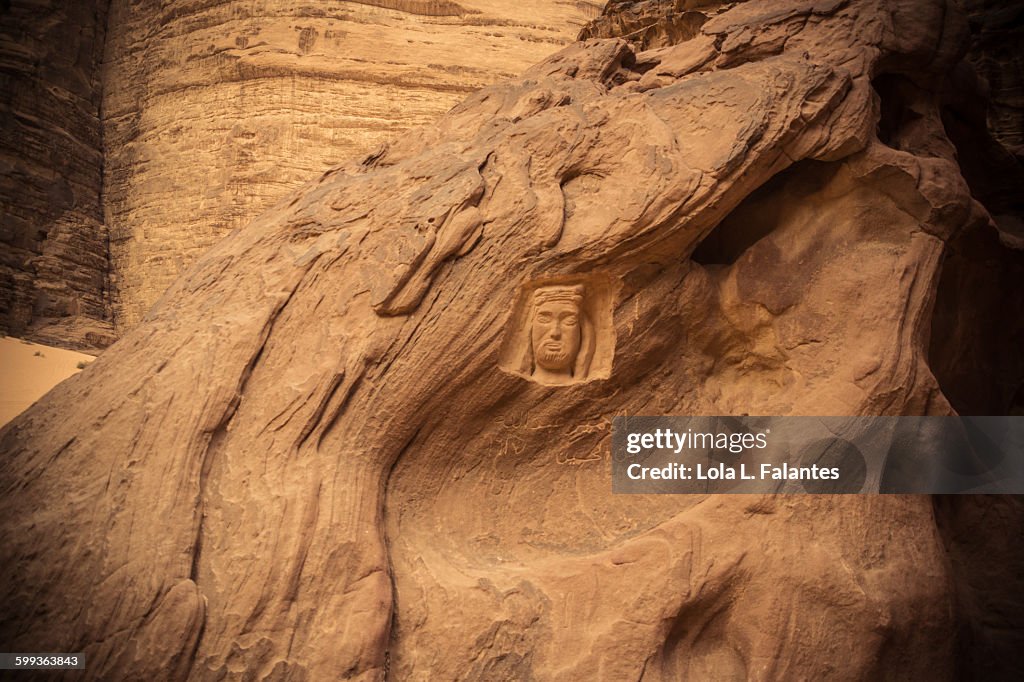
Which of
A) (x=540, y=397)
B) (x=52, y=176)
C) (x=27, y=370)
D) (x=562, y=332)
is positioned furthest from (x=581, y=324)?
(x=52, y=176)

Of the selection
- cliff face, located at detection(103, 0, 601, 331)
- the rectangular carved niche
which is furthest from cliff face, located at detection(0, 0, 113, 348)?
the rectangular carved niche

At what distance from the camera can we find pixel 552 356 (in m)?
4.14

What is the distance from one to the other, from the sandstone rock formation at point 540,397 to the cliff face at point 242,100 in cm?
390

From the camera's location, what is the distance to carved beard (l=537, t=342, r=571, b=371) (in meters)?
4.13

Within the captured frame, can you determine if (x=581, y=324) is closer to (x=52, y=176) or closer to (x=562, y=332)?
(x=562, y=332)

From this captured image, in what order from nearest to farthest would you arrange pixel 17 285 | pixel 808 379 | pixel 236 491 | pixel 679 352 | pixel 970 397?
1. pixel 236 491
2. pixel 808 379
3. pixel 679 352
4. pixel 970 397
5. pixel 17 285

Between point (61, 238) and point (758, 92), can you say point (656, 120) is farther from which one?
point (61, 238)

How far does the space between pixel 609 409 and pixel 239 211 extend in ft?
17.5

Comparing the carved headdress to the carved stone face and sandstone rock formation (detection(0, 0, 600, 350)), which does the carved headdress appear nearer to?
the carved stone face

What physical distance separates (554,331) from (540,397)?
14.3 inches

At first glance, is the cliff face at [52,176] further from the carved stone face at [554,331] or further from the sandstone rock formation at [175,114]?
the carved stone face at [554,331]

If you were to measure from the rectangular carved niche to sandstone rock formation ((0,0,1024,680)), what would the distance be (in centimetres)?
2

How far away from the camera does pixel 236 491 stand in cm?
360

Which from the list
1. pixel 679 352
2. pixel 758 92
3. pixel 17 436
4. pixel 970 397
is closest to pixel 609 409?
pixel 679 352
